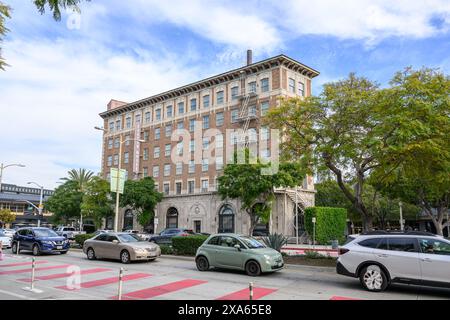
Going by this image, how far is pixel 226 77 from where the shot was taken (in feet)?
145

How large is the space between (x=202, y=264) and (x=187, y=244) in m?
5.63

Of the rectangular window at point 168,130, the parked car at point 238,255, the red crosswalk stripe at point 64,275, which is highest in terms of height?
the rectangular window at point 168,130

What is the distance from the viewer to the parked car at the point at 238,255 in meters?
13.5

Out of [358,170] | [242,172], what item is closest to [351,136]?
[358,170]

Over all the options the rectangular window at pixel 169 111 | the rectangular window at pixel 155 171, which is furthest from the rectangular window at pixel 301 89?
the rectangular window at pixel 155 171

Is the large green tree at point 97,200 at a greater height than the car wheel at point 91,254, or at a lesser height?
greater

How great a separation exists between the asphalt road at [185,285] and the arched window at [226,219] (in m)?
25.8

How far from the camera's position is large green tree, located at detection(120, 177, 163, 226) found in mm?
45656

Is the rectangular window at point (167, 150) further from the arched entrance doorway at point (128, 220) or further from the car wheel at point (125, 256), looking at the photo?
the car wheel at point (125, 256)

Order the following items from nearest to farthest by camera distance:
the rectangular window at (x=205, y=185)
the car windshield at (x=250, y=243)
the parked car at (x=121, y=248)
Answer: the car windshield at (x=250, y=243)
the parked car at (x=121, y=248)
the rectangular window at (x=205, y=185)

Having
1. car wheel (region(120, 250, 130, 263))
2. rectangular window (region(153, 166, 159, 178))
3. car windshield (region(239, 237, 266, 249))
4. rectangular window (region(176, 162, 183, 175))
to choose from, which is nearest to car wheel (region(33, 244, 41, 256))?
car wheel (region(120, 250, 130, 263))
